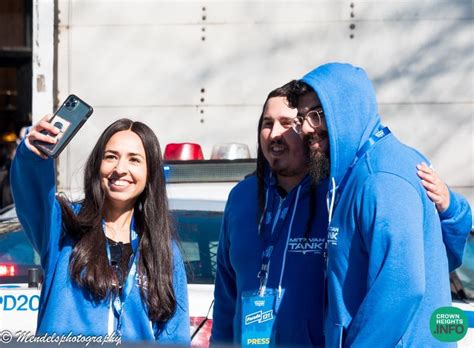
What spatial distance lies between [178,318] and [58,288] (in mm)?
399

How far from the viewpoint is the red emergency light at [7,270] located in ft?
15.4

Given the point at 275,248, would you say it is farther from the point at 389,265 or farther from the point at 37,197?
the point at 37,197

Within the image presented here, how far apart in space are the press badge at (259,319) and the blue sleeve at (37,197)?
0.65m

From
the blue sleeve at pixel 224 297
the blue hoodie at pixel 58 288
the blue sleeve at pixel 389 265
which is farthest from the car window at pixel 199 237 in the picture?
the blue sleeve at pixel 389 265

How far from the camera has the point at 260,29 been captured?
7.57 m

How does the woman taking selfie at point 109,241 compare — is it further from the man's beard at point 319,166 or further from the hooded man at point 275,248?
the man's beard at point 319,166

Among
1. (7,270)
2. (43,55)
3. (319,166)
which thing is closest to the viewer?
(319,166)

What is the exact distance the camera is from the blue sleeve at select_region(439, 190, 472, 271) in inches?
129

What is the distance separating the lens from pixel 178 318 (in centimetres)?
341

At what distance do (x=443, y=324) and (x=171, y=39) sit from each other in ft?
16.0

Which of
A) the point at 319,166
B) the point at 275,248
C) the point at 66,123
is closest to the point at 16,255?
the point at 66,123

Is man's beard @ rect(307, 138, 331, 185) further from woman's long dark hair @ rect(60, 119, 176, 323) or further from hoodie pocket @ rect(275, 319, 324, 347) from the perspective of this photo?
woman's long dark hair @ rect(60, 119, 176, 323)

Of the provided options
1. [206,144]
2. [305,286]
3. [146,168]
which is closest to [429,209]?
[305,286]

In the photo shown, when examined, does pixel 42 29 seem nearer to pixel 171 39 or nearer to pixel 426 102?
pixel 171 39
